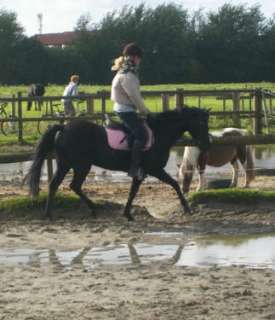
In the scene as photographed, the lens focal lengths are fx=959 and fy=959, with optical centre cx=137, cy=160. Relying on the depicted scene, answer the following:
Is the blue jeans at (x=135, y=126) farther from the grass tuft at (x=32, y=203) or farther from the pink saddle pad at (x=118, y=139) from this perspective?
the grass tuft at (x=32, y=203)

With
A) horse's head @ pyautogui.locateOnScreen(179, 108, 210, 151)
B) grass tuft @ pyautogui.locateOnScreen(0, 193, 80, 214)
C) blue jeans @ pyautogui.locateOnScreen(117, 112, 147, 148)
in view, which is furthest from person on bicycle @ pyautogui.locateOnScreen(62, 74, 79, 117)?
blue jeans @ pyautogui.locateOnScreen(117, 112, 147, 148)

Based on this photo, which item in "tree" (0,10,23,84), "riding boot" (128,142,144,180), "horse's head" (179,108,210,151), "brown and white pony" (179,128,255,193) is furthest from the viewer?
"tree" (0,10,23,84)

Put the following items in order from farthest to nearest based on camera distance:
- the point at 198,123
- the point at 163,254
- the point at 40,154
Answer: the point at 198,123 → the point at 40,154 → the point at 163,254

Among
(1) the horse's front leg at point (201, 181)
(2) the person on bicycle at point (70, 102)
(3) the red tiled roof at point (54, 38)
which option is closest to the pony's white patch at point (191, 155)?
(1) the horse's front leg at point (201, 181)

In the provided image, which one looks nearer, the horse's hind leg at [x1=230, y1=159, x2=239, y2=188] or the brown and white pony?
the brown and white pony

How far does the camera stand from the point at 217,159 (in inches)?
648

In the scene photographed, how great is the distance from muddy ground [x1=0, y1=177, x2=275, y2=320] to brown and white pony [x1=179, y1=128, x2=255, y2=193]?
9.60 feet

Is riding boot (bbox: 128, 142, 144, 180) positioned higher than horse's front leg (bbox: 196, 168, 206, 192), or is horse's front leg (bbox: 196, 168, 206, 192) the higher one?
riding boot (bbox: 128, 142, 144, 180)

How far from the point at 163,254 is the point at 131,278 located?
57.4 inches

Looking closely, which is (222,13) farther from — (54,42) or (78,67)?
(54,42)

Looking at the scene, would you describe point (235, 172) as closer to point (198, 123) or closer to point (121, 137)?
point (198, 123)

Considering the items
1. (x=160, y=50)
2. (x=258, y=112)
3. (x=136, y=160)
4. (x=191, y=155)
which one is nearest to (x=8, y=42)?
(x=160, y=50)

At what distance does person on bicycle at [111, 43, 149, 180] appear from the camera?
11945mm

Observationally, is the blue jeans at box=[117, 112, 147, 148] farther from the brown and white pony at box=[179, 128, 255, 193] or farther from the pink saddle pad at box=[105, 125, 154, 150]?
the brown and white pony at box=[179, 128, 255, 193]
